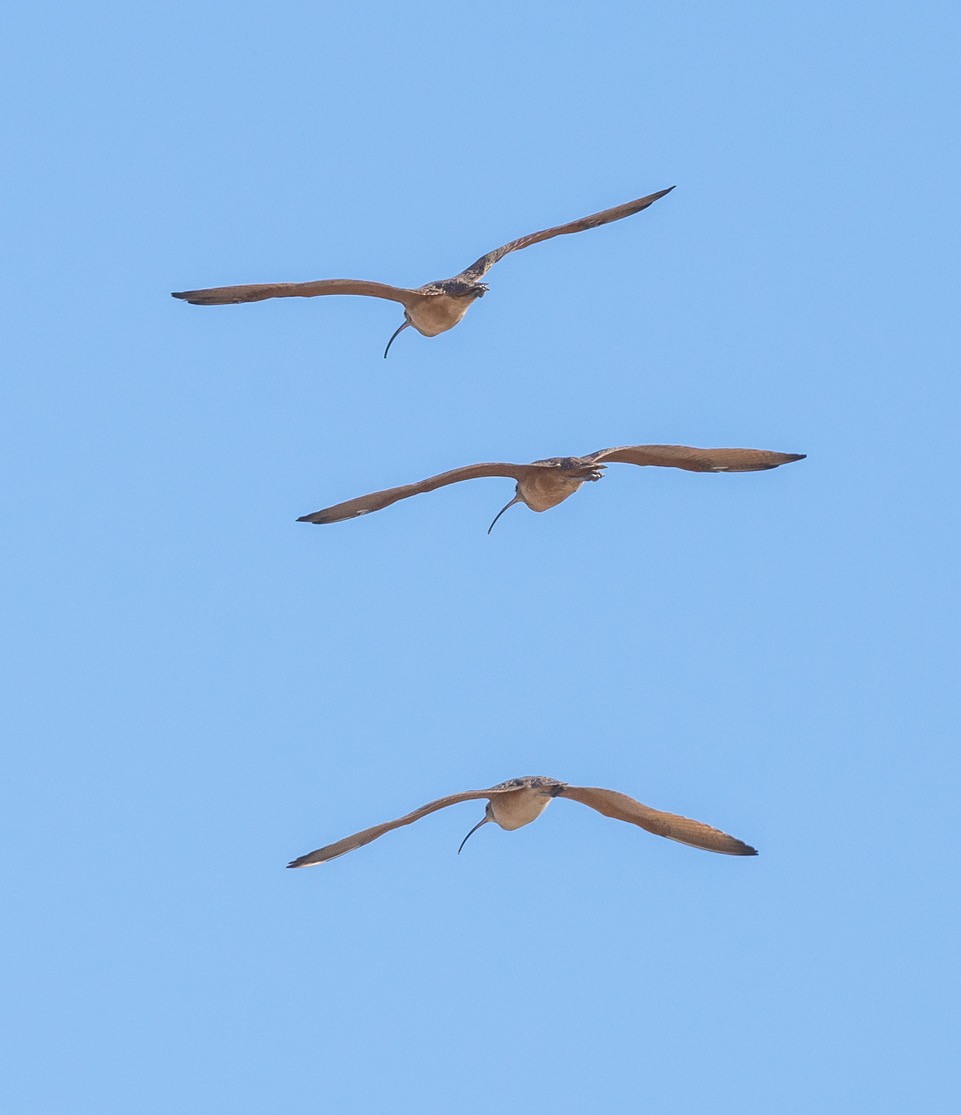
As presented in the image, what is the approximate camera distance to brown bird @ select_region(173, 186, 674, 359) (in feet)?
96.1

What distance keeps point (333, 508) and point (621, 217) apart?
5.38m

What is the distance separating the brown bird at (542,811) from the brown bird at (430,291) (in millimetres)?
6015

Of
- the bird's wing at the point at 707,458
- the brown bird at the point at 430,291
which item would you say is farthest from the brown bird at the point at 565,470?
the brown bird at the point at 430,291

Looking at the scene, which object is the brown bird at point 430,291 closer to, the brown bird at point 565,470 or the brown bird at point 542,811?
the brown bird at point 565,470

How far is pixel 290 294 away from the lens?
2934 cm

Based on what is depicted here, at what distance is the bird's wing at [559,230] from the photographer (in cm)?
3031

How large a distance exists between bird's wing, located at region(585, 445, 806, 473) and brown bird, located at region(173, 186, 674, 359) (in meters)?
2.78

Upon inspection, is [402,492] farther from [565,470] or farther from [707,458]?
[707,458]

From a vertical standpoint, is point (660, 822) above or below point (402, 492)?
below

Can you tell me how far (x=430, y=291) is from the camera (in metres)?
30.5

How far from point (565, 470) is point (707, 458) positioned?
6.00 feet

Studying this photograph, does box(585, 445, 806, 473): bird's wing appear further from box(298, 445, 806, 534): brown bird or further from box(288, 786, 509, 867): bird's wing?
box(288, 786, 509, 867): bird's wing

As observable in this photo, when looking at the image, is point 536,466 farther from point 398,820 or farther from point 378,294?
point 398,820

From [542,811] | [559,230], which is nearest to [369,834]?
[542,811]
